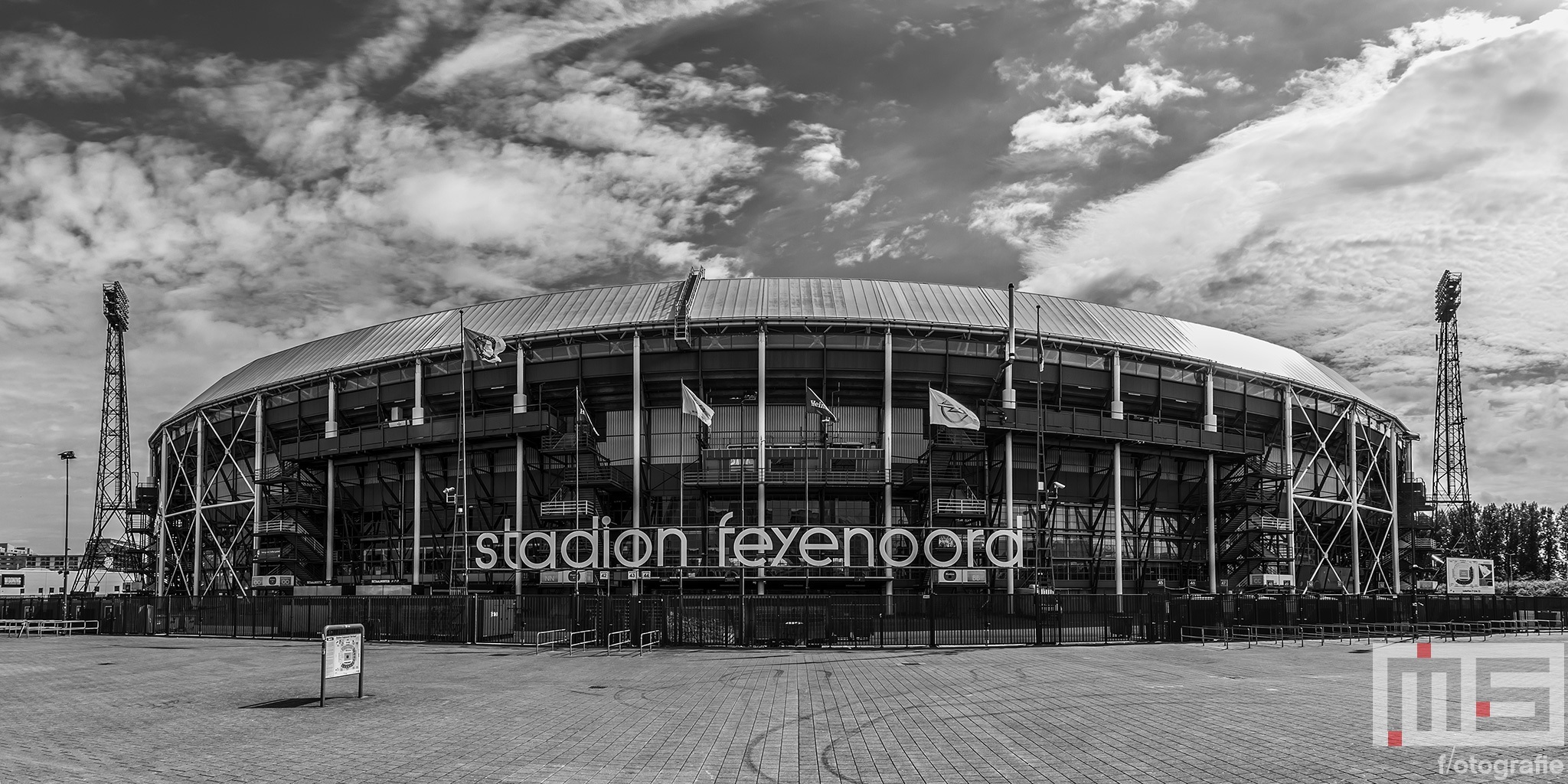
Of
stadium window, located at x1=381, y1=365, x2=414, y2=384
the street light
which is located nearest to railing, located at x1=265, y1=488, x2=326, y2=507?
stadium window, located at x1=381, y1=365, x2=414, y2=384

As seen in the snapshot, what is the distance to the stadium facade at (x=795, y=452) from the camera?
5981cm

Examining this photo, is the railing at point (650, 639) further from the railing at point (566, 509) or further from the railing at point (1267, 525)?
the railing at point (1267, 525)

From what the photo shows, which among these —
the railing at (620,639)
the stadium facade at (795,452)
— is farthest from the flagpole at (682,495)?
the railing at (620,639)

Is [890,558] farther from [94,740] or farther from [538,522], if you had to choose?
[94,740]

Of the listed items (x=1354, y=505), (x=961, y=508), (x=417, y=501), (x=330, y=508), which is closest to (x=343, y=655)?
(x=961, y=508)

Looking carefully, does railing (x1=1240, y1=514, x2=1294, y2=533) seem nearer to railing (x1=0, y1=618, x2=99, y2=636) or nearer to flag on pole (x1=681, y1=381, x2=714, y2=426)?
flag on pole (x1=681, y1=381, x2=714, y2=426)

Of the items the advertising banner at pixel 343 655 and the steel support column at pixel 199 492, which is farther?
the steel support column at pixel 199 492

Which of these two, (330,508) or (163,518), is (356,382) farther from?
(163,518)

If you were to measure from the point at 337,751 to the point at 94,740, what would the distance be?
421cm

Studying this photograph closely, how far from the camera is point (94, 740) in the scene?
52.7ft

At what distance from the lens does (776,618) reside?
36781 mm

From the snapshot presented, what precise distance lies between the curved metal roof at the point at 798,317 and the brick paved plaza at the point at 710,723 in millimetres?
34696

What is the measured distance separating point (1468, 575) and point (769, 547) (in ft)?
175

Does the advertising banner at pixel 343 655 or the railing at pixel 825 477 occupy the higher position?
the railing at pixel 825 477
